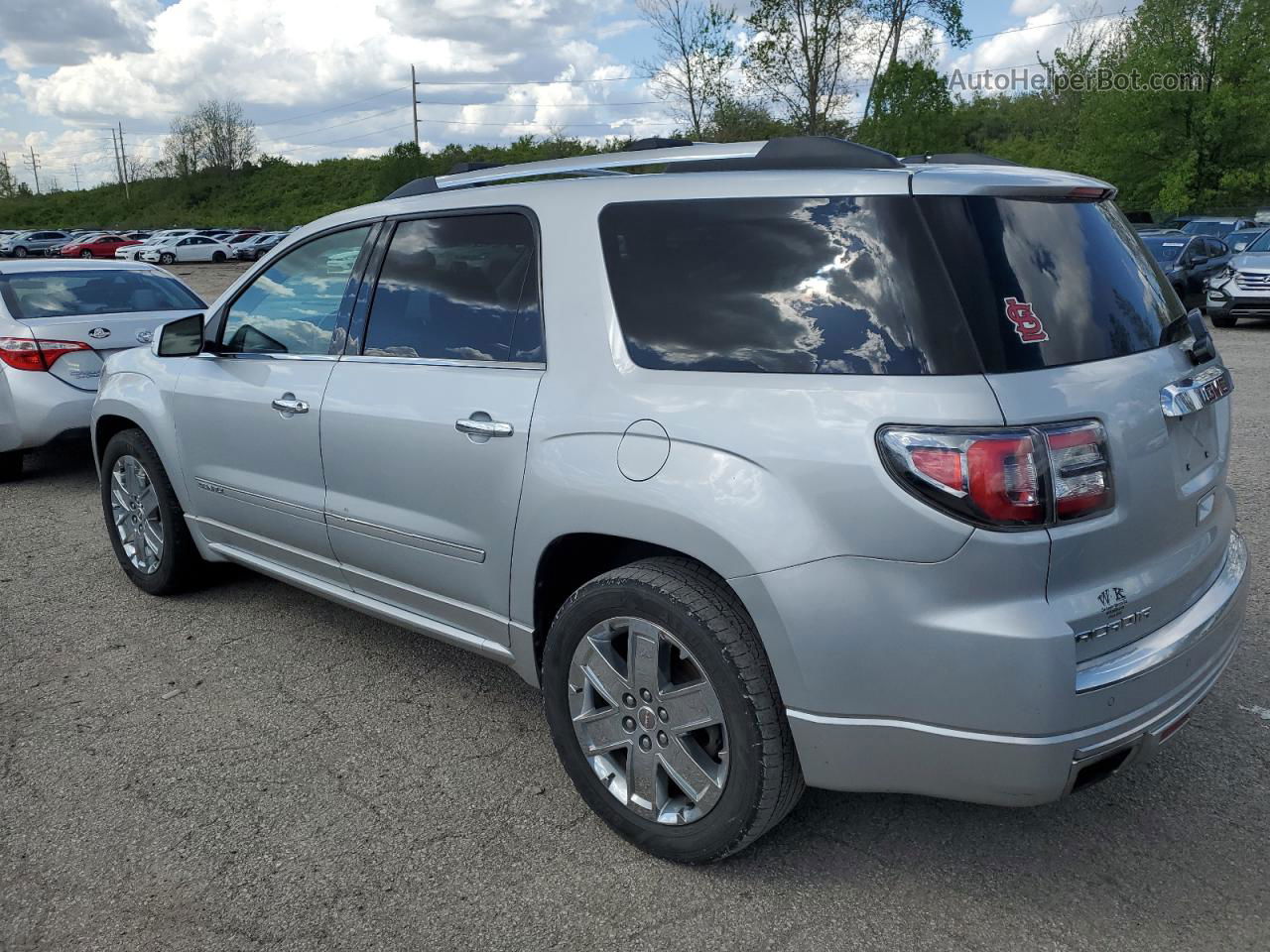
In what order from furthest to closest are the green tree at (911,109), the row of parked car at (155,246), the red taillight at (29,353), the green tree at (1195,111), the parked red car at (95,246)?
the parked red car at (95,246) < the row of parked car at (155,246) < the green tree at (1195,111) < the green tree at (911,109) < the red taillight at (29,353)

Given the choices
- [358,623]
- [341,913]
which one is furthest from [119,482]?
[341,913]

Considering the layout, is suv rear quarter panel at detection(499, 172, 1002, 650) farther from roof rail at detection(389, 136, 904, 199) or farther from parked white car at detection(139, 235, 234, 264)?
parked white car at detection(139, 235, 234, 264)

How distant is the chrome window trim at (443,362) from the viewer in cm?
305

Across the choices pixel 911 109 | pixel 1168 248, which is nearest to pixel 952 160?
pixel 1168 248

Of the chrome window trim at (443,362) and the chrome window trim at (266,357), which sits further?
the chrome window trim at (266,357)

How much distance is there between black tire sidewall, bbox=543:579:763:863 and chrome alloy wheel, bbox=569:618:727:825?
3cm

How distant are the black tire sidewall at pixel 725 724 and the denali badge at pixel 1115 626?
76cm

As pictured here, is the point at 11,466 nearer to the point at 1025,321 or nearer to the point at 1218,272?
the point at 1025,321

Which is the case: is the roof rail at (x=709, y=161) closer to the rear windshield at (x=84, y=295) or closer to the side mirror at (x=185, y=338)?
the side mirror at (x=185, y=338)

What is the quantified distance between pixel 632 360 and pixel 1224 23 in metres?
45.2

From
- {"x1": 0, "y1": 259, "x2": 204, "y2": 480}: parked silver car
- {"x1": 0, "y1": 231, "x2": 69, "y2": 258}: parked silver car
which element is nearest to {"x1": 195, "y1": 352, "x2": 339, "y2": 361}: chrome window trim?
{"x1": 0, "y1": 259, "x2": 204, "y2": 480}: parked silver car

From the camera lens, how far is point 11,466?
745cm

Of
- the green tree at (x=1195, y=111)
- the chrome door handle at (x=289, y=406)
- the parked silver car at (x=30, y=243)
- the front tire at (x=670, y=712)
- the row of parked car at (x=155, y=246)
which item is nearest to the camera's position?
the front tire at (x=670, y=712)

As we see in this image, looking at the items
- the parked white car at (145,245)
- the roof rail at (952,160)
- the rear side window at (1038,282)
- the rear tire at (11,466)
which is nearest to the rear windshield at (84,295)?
the rear tire at (11,466)
